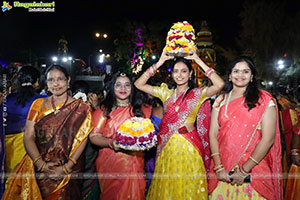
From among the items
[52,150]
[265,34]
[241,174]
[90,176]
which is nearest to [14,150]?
[52,150]

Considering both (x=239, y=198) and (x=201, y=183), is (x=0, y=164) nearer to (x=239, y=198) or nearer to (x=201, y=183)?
(x=201, y=183)

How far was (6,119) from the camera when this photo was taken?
A: 3.06 meters

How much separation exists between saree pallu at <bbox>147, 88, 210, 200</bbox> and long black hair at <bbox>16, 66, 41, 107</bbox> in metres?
2.01

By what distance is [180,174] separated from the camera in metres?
2.70

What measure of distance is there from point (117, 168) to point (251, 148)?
1741 millimetres

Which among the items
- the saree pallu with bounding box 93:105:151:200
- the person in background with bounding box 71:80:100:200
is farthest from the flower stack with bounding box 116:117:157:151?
the person in background with bounding box 71:80:100:200

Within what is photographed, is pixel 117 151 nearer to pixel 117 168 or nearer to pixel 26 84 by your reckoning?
pixel 117 168

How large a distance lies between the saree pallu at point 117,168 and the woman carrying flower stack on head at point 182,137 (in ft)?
0.77

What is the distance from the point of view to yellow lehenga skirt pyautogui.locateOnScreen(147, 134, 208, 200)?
2.67m

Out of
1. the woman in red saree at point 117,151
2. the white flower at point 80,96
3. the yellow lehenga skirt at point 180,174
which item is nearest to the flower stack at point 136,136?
the woman in red saree at point 117,151

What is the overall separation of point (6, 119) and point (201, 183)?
9.36 feet

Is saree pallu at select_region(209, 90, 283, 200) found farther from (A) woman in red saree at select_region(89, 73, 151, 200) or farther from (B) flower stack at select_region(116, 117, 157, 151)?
(A) woman in red saree at select_region(89, 73, 151, 200)

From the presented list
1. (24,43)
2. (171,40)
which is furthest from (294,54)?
(24,43)

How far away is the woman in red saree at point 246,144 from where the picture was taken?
2398 mm
